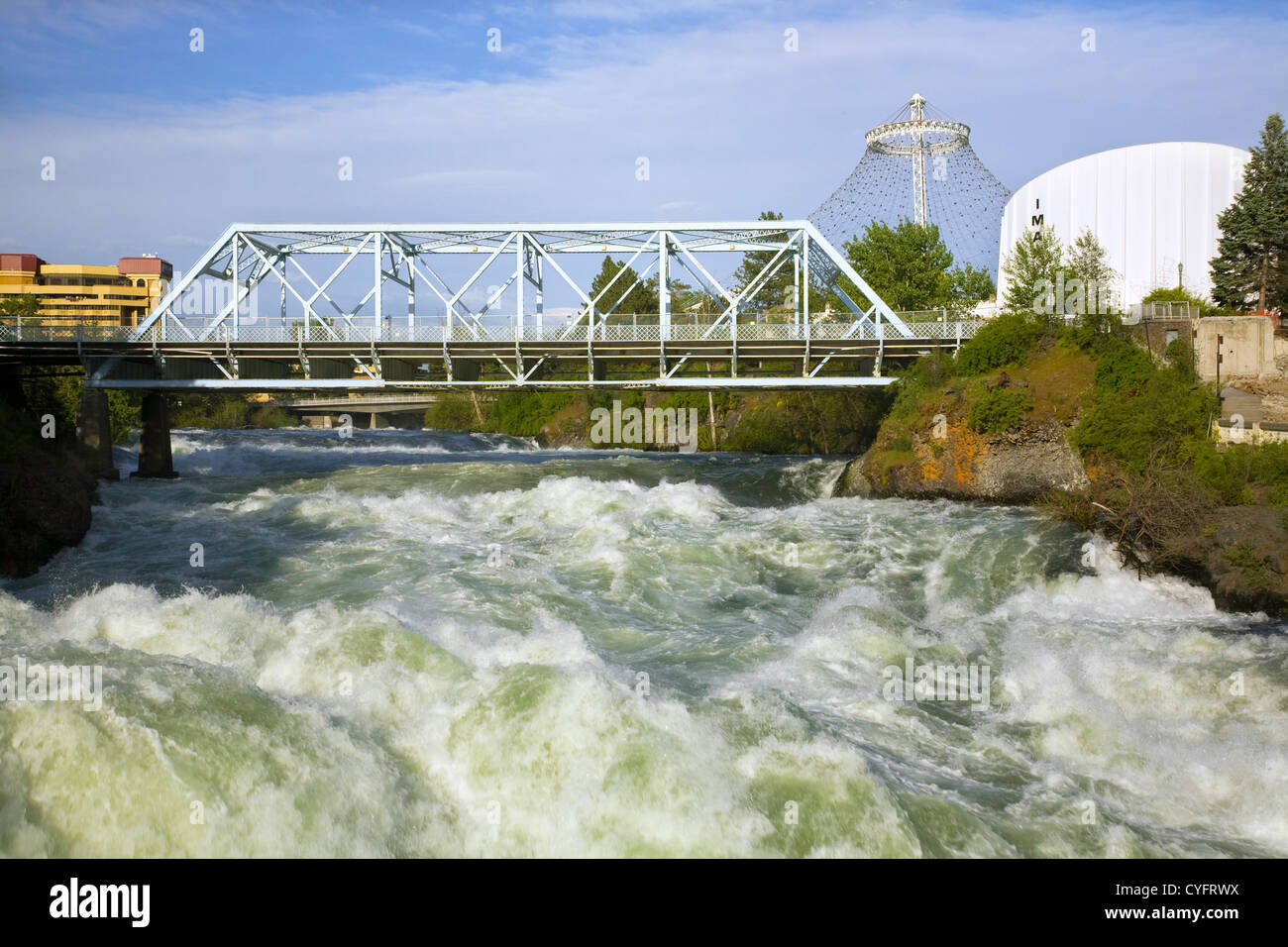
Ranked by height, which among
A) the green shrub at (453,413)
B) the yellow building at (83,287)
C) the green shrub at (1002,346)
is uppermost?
the yellow building at (83,287)

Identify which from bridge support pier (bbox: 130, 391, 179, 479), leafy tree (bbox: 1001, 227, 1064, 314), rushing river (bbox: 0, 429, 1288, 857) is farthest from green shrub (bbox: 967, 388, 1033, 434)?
bridge support pier (bbox: 130, 391, 179, 479)

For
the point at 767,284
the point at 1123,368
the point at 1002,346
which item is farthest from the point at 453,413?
the point at 1123,368

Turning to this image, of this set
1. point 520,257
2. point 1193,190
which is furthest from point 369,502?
point 1193,190

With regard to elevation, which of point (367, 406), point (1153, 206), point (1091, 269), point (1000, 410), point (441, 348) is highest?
point (1153, 206)

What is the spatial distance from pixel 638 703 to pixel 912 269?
53.8 m

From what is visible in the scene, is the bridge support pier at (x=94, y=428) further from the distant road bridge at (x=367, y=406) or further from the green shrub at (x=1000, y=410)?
the distant road bridge at (x=367, y=406)

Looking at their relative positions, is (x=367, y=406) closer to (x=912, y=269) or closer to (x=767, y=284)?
(x=767, y=284)

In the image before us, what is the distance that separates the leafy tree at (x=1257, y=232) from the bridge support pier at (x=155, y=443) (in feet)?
159

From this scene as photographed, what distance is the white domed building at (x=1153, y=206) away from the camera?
52.0 meters

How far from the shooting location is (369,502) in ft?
106

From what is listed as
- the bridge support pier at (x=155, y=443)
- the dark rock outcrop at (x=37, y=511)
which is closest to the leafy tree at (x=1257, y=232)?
the dark rock outcrop at (x=37, y=511)

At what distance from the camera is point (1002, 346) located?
117 feet

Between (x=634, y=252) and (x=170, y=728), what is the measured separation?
36.6 m

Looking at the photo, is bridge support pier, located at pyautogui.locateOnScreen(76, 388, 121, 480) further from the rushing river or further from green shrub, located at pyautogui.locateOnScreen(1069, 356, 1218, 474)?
green shrub, located at pyautogui.locateOnScreen(1069, 356, 1218, 474)
